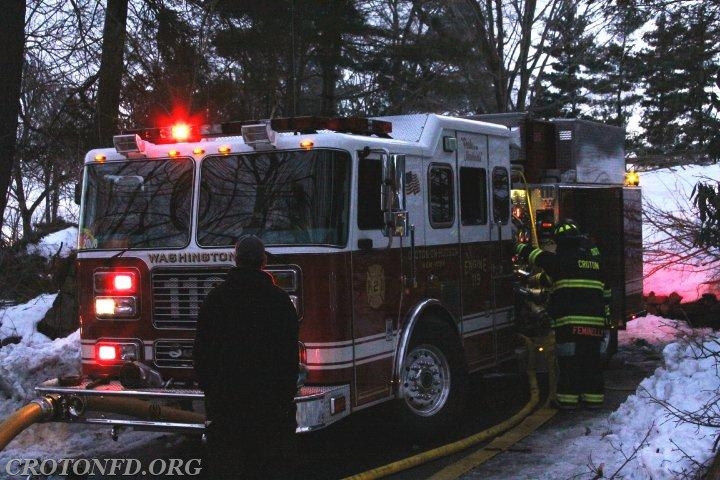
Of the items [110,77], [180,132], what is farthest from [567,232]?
[110,77]

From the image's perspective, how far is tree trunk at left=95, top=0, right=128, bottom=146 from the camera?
446 inches

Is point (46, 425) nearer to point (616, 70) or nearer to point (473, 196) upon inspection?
point (473, 196)

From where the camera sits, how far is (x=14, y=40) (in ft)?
30.8

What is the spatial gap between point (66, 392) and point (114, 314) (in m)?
0.75

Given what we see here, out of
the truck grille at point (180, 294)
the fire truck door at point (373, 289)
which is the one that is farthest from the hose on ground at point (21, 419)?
the fire truck door at point (373, 289)

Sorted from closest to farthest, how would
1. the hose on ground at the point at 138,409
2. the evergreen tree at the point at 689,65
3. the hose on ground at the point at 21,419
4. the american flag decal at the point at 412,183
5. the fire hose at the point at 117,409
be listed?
the hose on ground at the point at 21,419 → the fire hose at the point at 117,409 → the hose on ground at the point at 138,409 → the american flag decal at the point at 412,183 → the evergreen tree at the point at 689,65

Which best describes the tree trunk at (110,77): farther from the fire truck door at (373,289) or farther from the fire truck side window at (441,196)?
the fire truck door at (373,289)

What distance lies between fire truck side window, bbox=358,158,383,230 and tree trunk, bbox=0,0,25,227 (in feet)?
15.8

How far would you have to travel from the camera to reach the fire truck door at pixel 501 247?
8.23 m

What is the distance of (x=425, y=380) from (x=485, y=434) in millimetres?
644

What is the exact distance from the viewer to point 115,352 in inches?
258

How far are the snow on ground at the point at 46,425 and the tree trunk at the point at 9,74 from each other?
1.81 meters

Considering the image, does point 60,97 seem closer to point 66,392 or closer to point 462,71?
point 66,392

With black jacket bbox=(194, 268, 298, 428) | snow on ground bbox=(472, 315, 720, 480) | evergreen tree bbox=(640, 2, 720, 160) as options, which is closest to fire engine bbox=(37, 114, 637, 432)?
snow on ground bbox=(472, 315, 720, 480)
